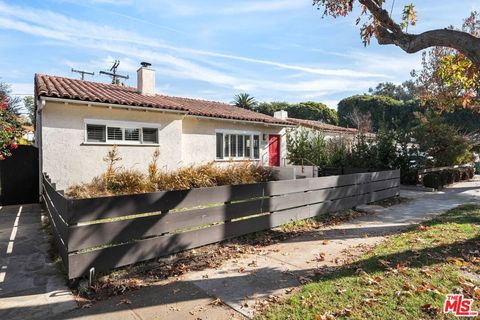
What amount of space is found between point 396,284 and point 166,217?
11.3ft

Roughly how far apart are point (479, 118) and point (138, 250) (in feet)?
154

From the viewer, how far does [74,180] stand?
10.5 metres

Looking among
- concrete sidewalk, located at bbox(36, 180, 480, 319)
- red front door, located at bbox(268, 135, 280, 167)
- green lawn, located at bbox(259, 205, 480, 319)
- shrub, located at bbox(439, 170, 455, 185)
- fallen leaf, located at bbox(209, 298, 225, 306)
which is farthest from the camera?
red front door, located at bbox(268, 135, 280, 167)

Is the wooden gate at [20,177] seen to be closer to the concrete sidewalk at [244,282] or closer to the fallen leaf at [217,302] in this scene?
the concrete sidewalk at [244,282]

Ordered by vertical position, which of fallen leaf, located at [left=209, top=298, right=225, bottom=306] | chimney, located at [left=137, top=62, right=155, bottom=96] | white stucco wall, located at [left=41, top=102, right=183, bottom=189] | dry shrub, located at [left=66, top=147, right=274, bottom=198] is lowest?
fallen leaf, located at [left=209, top=298, right=225, bottom=306]

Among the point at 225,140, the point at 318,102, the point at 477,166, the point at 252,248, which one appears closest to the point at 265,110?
the point at 318,102

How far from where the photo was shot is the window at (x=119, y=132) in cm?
1086

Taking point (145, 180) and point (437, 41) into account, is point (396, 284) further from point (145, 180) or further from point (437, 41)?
point (145, 180)

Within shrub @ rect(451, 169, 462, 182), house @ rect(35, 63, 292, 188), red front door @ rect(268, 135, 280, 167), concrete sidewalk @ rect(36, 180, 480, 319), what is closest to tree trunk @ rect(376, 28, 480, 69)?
Result: concrete sidewalk @ rect(36, 180, 480, 319)

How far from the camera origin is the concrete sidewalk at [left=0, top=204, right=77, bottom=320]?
349 centimetres

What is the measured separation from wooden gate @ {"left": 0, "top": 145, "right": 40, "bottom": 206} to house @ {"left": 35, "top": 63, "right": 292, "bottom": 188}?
625 millimetres

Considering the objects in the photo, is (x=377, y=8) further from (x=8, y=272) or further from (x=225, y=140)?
(x=225, y=140)

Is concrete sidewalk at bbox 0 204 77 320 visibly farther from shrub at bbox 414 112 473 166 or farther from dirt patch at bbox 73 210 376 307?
shrub at bbox 414 112 473 166

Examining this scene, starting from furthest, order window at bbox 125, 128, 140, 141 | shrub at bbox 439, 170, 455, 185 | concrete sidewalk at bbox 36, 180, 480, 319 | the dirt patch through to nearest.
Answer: shrub at bbox 439, 170, 455, 185 → window at bbox 125, 128, 140, 141 → the dirt patch → concrete sidewalk at bbox 36, 180, 480, 319
